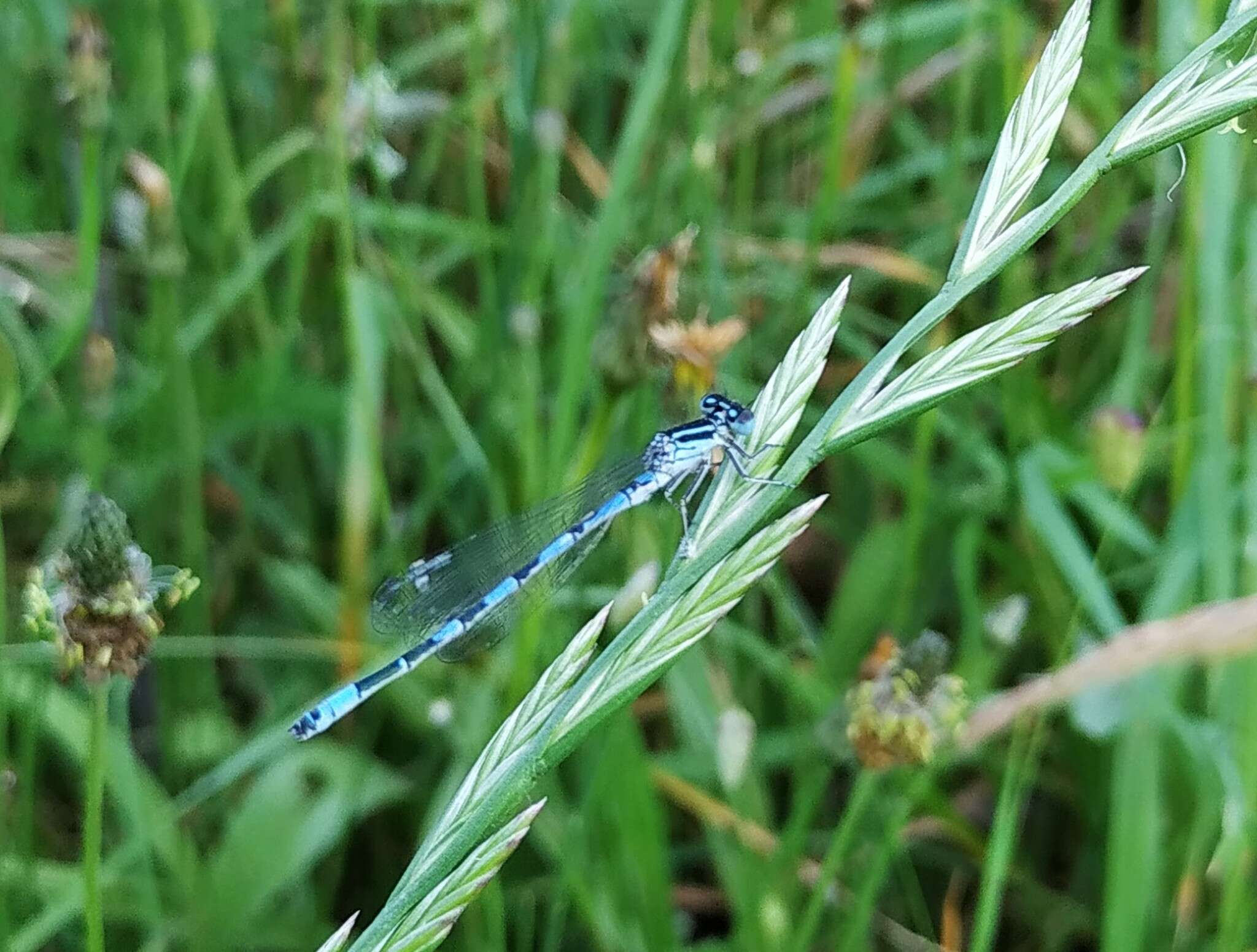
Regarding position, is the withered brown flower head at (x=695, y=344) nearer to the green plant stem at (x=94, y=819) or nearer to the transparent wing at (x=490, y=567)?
the transparent wing at (x=490, y=567)

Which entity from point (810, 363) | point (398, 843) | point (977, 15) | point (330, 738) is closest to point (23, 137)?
point (330, 738)

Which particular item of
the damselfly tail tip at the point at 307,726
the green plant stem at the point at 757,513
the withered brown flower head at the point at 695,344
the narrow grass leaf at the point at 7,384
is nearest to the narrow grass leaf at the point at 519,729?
the green plant stem at the point at 757,513

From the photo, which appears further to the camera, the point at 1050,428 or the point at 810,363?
the point at 1050,428

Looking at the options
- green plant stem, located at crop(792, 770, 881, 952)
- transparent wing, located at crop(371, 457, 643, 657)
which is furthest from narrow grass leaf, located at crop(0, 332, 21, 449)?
green plant stem, located at crop(792, 770, 881, 952)

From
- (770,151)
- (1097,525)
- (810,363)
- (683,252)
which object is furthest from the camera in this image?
(770,151)

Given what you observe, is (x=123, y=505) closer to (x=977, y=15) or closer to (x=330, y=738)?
(x=330, y=738)

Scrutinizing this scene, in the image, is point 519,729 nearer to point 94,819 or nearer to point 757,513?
point 757,513

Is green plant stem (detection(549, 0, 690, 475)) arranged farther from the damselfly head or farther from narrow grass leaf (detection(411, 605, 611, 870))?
narrow grass leaf (detection(411, 605, 611, 870))
